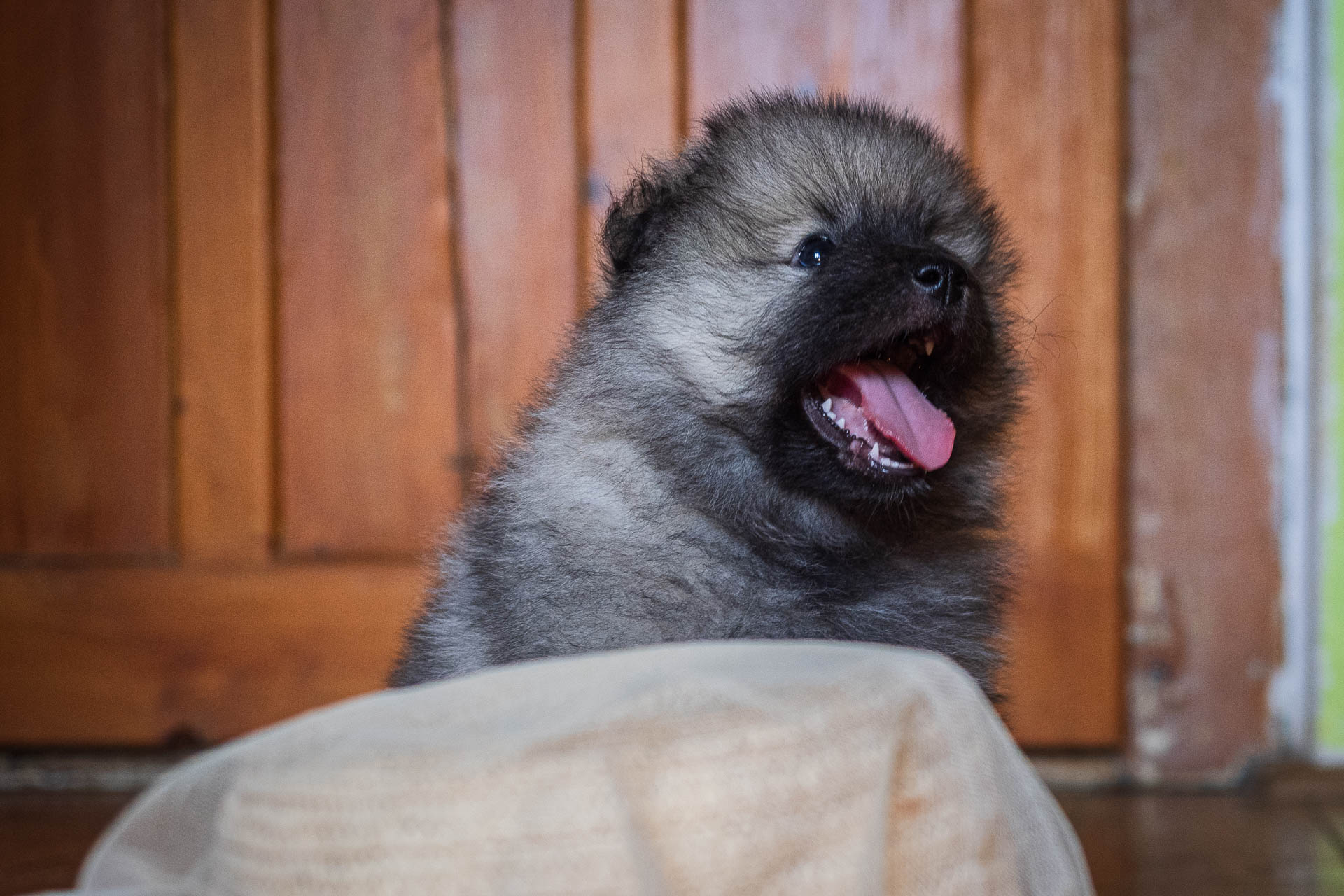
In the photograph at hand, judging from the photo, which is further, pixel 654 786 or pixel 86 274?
pixel 86 274

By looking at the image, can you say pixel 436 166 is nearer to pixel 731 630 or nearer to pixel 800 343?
pixel 800 343

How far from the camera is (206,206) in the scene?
223 cm

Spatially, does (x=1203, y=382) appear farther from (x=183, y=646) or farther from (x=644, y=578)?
(x=183, y=646)

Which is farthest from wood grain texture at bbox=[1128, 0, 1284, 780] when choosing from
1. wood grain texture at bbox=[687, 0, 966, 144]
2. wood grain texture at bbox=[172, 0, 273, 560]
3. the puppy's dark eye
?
wood grain texture at bbox=[172, 0, 273, 560]

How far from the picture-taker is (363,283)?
7.34 feet

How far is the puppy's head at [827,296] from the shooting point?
128cm

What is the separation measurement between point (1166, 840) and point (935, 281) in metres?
1.21

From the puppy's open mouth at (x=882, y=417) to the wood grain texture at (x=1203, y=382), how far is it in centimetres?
105

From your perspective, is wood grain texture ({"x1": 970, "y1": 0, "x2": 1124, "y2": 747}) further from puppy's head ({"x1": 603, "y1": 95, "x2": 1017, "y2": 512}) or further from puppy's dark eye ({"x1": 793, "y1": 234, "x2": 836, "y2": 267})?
puppy's dark eye ({"x1": 793, "y1": 234, "x2": 836, "y2": 267})

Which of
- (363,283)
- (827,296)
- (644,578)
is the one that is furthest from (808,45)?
(644,578)

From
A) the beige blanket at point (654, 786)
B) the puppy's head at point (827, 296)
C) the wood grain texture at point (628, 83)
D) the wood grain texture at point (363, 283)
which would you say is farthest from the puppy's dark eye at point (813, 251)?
the wood grain texture at point (363, 283)

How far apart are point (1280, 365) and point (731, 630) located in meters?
1.50

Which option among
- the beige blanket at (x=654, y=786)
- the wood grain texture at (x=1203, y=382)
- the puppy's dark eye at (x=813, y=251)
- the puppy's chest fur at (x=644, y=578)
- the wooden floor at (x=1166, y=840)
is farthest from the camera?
the wood grain texture at (x=1203, y=382)

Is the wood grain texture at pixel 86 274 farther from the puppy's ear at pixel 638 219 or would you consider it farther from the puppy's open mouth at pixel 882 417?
the puppy's open mouth at pixel 882 417
